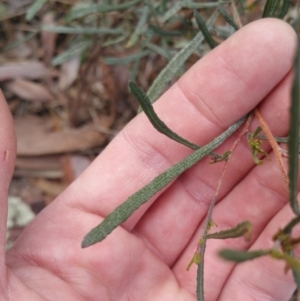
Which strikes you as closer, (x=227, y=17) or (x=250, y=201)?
(x=227, y=17)

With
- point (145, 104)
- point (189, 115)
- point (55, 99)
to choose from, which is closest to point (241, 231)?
point (145, 104)

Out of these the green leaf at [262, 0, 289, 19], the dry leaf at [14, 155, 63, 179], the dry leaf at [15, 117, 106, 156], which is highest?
the green leaf at [262, 0, 289, 19]

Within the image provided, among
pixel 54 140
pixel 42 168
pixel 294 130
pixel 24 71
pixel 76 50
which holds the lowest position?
pixel 42 168

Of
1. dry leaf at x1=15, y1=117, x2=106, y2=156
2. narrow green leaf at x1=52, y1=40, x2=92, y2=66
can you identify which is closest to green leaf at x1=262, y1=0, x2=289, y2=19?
narrow green leaf at x1=52, y1=40, x2=92, y2=66

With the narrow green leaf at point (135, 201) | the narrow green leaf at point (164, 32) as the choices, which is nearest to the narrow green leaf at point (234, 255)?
the narrow green leaf at point (135, 201)

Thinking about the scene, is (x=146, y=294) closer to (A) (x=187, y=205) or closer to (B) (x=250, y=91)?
(A) (x=187, y=205)

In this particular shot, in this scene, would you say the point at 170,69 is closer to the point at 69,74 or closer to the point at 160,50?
the point at 160,50

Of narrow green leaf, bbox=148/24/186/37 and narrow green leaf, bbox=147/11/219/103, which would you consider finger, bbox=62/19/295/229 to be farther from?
narrow green leaf, bbox=148/24/186/37
